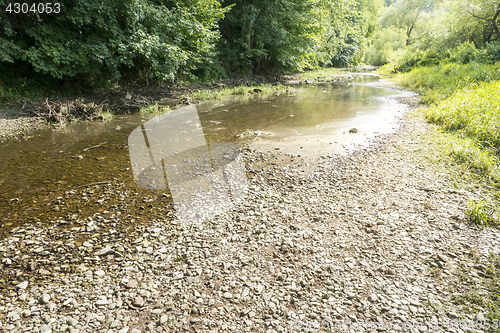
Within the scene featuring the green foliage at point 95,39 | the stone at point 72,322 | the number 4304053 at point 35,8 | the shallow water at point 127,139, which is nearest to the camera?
the stone at point 72,322

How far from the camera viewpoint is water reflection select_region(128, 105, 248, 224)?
5.13 metres

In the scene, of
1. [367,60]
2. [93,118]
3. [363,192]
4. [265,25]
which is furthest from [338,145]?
[367,60]

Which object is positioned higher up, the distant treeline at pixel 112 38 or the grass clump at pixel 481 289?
the distant treeline at pixel 112 38

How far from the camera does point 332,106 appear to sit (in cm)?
1453

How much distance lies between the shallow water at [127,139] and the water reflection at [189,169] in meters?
0.41

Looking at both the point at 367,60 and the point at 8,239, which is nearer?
the point at 8,239

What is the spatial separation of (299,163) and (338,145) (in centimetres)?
197

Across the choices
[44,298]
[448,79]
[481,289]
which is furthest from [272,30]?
[44,298]

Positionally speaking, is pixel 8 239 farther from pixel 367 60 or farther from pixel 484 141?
pixel 367 60

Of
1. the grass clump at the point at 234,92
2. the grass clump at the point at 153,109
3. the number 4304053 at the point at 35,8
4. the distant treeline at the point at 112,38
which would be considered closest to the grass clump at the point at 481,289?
the grass clump at the point at 153,109

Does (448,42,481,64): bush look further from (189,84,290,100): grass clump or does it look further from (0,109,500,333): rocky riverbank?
(0,109,500,333): rocky riverbank

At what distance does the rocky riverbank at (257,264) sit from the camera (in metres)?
2.90

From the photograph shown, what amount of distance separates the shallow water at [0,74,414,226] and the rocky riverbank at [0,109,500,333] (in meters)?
0.75

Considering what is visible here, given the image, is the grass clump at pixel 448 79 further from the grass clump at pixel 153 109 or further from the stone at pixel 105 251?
the stone at pixel 105 251
